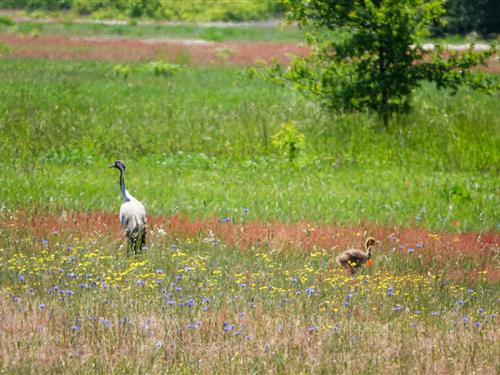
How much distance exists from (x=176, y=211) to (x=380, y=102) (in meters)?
9.60

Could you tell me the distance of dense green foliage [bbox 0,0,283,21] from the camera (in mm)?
68875

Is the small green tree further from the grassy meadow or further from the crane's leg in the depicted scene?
the crane's leg

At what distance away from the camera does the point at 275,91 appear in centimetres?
2991

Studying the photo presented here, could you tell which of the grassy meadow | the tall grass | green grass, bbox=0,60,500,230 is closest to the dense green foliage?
green grass, bbox=0,60,500,230

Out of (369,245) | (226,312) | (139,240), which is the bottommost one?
(369,245)

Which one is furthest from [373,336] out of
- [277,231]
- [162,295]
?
[277,231]

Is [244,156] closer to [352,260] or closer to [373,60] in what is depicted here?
[373,60]

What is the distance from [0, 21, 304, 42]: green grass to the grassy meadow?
25.3m

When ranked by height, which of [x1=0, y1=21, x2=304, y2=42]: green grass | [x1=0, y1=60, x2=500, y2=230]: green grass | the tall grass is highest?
the tall grass

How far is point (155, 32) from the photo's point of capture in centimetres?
5650

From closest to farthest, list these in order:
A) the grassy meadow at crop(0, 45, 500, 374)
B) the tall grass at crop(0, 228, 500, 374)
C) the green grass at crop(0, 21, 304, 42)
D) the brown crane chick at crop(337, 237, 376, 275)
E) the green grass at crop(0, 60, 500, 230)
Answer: the tall grass at crop(0, 228, 500, 374), the grassy meadow at crop(0, 45, 500, 374), the brown crane chick at crop(337, 237, 376, 275), the green grass at crop(0, 60, 500, 230), the green grass at crop(0, 21, 304, 42)

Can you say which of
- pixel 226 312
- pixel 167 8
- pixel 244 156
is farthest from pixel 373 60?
pixel 167 8

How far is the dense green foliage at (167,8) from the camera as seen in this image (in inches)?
2712

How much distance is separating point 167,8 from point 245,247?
2539 inches
